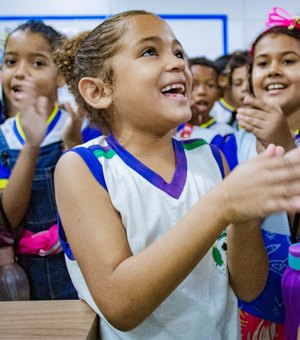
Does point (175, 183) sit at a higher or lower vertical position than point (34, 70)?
lower

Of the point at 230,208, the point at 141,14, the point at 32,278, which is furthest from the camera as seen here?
the point at 32,278

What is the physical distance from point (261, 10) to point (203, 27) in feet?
1.76

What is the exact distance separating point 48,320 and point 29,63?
0.91 m

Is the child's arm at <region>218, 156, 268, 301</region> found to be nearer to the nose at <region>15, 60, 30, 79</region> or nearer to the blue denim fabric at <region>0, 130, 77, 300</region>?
the blue denim fabric at <region>0, 130, 77, 300</region>

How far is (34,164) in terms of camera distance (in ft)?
3.77

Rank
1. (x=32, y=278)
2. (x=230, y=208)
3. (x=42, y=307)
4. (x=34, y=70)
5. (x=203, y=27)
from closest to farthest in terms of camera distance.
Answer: (x=230, y=208) < (x=42, y=307) < (x=32, y=278) < (x=34, y=70) < (x=203, y=27)

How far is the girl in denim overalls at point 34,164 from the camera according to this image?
3.77 feet

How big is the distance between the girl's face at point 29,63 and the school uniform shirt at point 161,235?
64cm

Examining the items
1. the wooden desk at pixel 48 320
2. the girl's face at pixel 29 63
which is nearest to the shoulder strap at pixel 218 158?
the wooden desk at pixel 48 320

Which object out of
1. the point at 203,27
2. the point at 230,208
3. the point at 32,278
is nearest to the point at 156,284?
the point at 230,208

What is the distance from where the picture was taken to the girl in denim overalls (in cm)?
115

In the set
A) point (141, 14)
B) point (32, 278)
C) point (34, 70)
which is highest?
point (141, 14)

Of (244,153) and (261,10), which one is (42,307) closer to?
(244,153)

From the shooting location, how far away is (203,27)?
3771 millimetres
